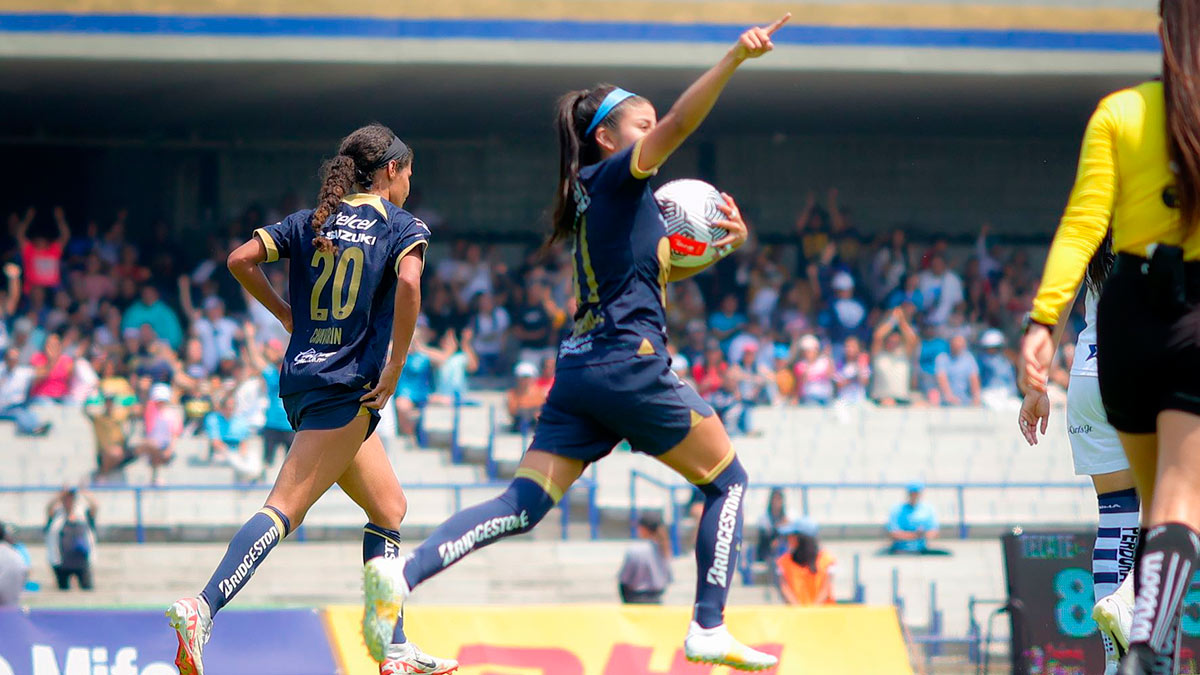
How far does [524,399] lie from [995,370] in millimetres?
6270

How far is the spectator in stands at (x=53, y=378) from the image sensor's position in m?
15.4

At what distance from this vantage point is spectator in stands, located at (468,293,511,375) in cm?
1739

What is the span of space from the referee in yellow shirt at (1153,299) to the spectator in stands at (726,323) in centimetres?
1367

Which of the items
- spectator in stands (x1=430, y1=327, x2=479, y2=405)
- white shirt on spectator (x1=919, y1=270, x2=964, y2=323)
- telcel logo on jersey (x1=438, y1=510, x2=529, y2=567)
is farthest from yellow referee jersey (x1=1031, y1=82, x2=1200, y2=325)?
white shirt on spectator (x1=919, y1=270, x2=964, y2=323)

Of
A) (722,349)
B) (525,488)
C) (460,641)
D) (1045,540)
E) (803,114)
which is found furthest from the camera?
(803,114)

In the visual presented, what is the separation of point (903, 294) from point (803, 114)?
3539 millimetres

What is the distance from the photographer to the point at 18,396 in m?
15.4

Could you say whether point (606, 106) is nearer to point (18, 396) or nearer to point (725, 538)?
point (725, 538)

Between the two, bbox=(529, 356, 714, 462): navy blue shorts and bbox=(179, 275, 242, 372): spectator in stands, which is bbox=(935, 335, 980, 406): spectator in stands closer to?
bbox=(179, 275, 242, 372): spectator in stands

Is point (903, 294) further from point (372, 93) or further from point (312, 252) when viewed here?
point (312, 252)

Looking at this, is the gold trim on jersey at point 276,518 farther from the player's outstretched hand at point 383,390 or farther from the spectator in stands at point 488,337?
the spectator in stands at point 488,337

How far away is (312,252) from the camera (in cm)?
527

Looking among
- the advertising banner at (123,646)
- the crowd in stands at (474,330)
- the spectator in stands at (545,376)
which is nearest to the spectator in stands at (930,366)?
the crowd in stands at (474,330)

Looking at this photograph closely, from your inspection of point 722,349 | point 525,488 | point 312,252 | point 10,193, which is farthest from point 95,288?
point 525,488
